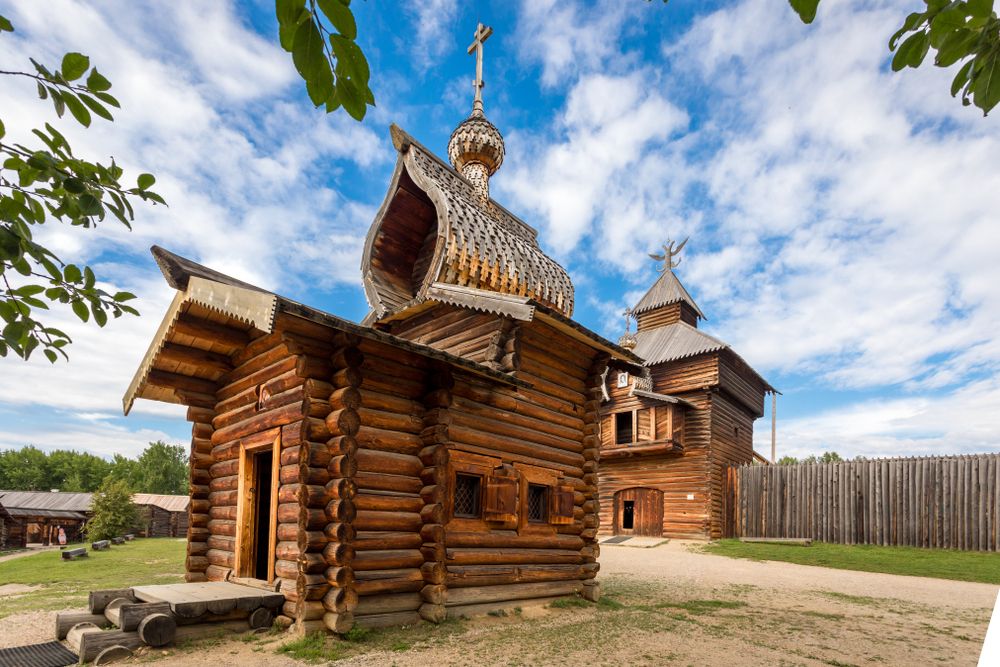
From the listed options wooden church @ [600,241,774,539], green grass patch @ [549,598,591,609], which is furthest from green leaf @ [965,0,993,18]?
wooden church @ [600,241,774,539]

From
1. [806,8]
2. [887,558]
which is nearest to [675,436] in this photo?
[887,558]

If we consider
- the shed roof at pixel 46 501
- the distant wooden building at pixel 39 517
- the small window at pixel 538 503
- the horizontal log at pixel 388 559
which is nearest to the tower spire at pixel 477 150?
the small window at pixel 538 503

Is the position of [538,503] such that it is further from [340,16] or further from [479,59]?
[479,59]

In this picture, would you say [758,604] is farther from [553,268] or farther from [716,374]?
[716,374]

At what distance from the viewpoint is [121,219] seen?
2832mm

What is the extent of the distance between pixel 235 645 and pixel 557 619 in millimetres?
4937

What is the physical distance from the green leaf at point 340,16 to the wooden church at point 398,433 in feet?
16.6

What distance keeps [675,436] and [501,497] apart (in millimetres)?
19168

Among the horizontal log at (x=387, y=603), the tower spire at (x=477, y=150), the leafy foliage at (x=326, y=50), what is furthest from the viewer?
the tower spire at (x=477, y=150)

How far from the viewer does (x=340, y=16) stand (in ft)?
5.82

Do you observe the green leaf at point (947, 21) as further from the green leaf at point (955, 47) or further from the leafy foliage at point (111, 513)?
the leafy foliage at point (111, 513)

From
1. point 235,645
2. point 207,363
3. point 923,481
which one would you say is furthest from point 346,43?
point 923,481

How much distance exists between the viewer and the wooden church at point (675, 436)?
26.3 m

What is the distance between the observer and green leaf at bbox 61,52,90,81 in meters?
2.36
